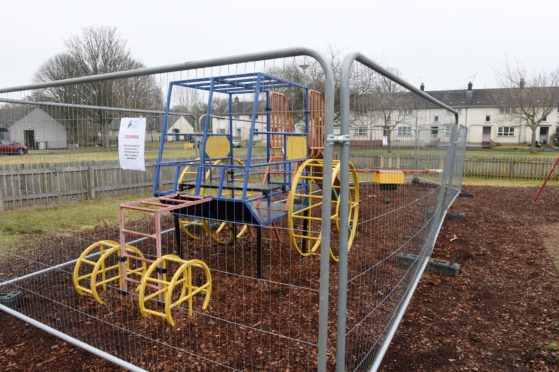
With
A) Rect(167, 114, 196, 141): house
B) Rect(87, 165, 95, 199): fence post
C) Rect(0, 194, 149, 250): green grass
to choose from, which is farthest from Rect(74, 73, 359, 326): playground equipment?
Rect(87, 165, 95, 199): fence post

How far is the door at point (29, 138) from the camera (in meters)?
4.27

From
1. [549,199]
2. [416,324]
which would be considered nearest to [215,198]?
[416,324]

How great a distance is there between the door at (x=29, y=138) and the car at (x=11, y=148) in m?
0.08

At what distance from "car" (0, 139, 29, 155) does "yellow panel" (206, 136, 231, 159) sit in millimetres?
2092

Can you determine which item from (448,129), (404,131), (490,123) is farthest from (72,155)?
(490,123)

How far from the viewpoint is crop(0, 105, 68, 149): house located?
4.18m

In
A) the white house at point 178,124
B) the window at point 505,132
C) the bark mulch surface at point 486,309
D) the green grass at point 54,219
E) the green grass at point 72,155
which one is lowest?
the bark mulch surface at point 486,309

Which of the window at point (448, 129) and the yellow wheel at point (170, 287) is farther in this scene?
the window at point (448, 129)

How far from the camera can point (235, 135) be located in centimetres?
534

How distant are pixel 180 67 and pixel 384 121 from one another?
1.57 meters

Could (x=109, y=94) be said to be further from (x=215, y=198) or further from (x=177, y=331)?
(x=177, y=331)

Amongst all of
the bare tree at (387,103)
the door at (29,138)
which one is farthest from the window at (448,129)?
the door at (29,138)

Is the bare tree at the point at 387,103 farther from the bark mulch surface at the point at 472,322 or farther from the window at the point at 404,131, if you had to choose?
the bark mulch surface at the point at 472,322

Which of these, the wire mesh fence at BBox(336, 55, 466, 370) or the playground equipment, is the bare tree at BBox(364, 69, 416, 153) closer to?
the wire mesh fence at BBox(336, 55, 466, 370)
